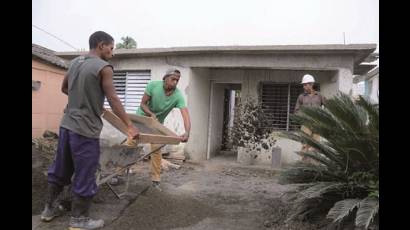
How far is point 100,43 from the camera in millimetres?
3746

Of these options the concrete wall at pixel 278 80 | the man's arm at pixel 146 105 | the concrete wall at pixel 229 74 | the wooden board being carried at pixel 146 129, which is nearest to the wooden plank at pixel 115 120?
the wooden board being carried at pixel 146 129

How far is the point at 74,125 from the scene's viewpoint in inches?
142

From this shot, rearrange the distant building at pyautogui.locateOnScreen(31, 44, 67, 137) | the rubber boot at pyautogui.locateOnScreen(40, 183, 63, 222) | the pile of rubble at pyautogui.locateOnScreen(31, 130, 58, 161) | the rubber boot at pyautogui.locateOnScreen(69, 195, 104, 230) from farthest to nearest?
the distant building at pyautogui.locateOnScreen(31, 44, 67, 137)
the pile of rubble at pyautogui.locateOnScreen(31, 130, 58, 161)
the rubber boot at pyautogui.locateOnScreen(40, 183, 63, 222)
the rubber boot at pyautogui.locateOnScreen(69, 195, 104, 230)

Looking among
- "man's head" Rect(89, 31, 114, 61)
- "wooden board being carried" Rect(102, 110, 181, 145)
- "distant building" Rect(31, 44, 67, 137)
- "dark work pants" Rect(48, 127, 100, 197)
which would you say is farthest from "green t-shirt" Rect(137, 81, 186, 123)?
"distant building" Rect(31, 44, 67, 137)

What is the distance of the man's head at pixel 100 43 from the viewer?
12.3ft

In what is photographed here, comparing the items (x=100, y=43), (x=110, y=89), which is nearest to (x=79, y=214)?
(x=110, y=89)

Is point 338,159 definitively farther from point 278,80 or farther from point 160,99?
point 278,80

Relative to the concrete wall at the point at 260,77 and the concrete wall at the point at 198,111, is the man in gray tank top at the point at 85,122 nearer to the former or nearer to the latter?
the concrete wall at the point at 198,111

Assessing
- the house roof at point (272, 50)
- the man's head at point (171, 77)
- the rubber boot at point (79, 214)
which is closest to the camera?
the rubber boot at point (79, 214)

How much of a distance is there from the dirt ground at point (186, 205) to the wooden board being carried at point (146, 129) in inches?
31.9

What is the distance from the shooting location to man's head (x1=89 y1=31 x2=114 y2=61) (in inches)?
147

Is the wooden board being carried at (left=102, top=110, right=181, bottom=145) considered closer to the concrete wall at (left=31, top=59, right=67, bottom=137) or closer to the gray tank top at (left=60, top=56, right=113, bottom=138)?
the gray tank top at (left=60, top=56, right=113, bottom=138)
